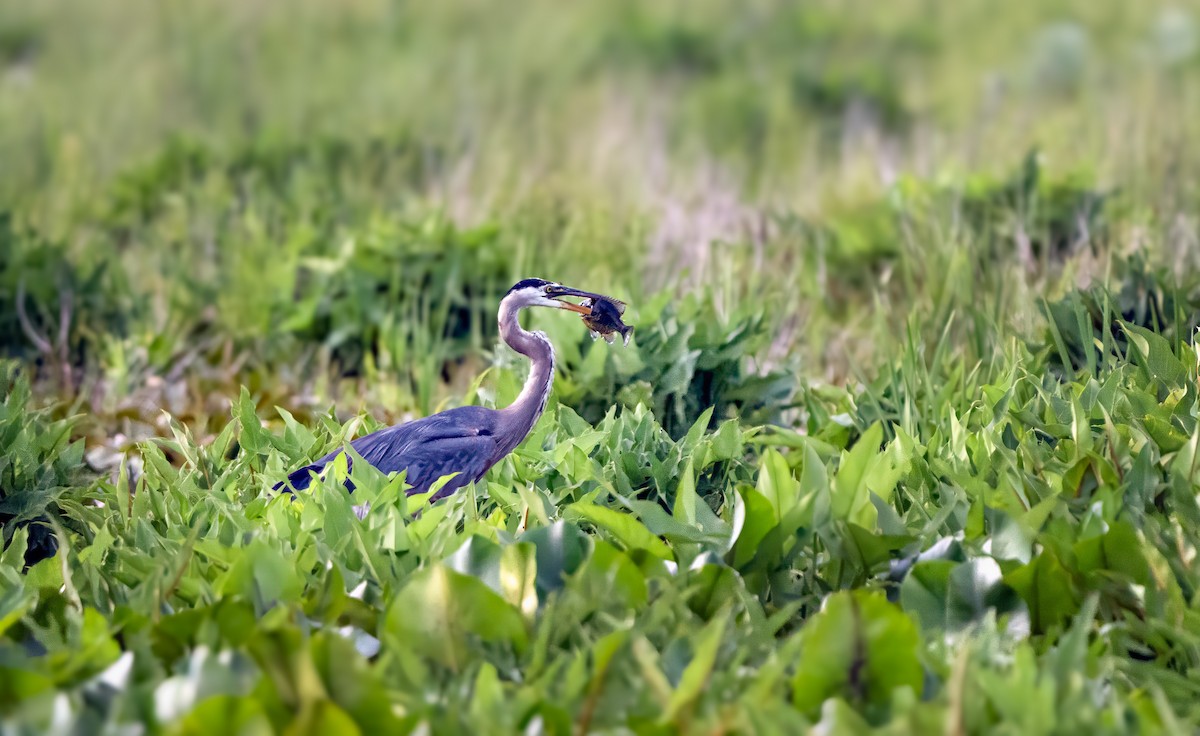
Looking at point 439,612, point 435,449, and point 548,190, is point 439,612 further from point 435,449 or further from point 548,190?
point 548,190

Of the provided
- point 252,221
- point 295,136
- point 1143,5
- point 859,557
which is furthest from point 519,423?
point 1143,5

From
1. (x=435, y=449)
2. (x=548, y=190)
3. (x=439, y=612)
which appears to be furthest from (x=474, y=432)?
(x=548, y=190)

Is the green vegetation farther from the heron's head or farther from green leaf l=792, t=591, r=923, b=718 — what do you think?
the heron's head

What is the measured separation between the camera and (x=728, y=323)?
4516 millimetres

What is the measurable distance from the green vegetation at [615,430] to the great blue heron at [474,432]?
130mm

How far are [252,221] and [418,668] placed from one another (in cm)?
490

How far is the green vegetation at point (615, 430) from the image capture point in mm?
2352

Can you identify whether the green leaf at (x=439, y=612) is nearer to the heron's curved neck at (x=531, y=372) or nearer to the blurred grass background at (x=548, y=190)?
the heron's curved neck at (x=531, y=372)

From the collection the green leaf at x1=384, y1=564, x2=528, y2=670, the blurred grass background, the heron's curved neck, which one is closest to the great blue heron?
the heron's curved neck

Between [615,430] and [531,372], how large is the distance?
290 mm

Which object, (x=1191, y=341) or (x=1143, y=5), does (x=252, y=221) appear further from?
(x=1143, y=5)

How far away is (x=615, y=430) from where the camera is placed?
366 cm

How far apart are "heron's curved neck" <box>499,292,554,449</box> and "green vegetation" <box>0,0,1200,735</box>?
131mm

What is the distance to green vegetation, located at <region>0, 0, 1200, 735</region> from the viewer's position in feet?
7.72
